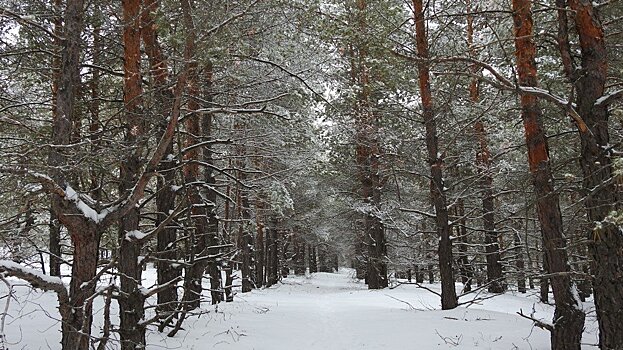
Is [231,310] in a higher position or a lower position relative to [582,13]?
lower

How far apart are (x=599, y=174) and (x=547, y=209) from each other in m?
1.37

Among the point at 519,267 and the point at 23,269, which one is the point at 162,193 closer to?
the point at 23,269

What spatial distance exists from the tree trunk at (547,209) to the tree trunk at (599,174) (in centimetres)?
73

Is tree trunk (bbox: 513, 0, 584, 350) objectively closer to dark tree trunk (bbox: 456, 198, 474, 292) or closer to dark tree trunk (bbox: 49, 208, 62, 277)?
dark tree trunk (bbox: 456, 198, 474, 292)

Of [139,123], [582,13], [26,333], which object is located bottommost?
[26,333]

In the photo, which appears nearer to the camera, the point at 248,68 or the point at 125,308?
the point at 125,308

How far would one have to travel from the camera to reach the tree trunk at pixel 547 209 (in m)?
6.22

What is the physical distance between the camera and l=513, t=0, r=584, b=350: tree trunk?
6223mm

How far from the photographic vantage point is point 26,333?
7828 mm

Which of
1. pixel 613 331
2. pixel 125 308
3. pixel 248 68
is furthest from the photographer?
pixel 248 68

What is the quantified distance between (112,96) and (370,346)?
6479mm

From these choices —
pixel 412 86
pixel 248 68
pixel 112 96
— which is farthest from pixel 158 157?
pixel 412 86

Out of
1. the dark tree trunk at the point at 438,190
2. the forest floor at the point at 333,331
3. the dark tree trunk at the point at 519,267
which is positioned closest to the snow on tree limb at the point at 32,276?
the forest floor at the point at 333,331

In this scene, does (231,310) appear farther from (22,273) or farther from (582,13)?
(582,13)
